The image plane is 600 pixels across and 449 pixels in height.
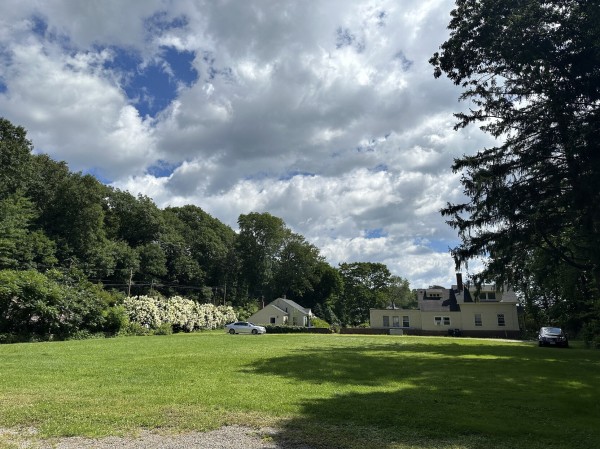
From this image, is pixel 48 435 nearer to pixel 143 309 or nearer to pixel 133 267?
pixel 143 309

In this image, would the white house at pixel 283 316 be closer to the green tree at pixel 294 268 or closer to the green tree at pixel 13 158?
the green tree at pixel 294 268

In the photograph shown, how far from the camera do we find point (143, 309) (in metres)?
42.6

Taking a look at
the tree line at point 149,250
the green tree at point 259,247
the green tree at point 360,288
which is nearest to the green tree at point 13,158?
the tree line at point 149,250

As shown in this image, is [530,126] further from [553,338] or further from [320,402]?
[553,338]

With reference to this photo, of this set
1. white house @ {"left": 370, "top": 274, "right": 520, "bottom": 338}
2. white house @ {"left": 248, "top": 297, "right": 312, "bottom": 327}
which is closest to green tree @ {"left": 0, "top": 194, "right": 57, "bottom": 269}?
white house @ {"left": 248, "top": 297, "right": 312, "bottom": 327}

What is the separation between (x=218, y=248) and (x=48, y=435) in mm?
72765

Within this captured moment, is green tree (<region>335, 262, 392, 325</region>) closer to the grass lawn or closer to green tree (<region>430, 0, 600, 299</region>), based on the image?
green tree (<region>430, 0, 600, 299</region>)

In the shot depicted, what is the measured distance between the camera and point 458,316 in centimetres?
5216

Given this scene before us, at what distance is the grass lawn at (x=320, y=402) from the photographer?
627 cm

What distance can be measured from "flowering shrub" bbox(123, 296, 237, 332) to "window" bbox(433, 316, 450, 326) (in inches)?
1136

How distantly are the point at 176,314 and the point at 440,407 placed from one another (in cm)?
4386

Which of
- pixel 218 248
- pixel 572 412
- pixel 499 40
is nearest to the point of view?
pixel 572 412

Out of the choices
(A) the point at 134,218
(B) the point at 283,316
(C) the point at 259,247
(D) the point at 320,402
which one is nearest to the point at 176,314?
(B) the point at 283,316

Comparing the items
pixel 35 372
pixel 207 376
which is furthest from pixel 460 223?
pixel 35 372
